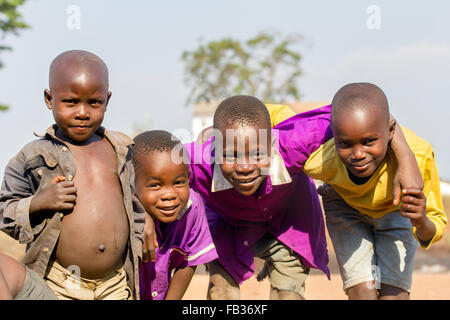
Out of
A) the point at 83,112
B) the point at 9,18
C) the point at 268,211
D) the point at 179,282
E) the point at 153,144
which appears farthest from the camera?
the point at 9,18

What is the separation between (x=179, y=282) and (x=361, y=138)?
139 cm

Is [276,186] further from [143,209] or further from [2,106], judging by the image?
[2,106]

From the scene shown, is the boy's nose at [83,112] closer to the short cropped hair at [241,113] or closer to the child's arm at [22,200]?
the child's arm at [22,200]

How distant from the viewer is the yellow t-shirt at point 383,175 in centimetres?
335

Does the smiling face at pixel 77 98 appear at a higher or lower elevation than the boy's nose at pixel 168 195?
higher

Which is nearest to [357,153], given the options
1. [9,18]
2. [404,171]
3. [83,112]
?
[404,171]

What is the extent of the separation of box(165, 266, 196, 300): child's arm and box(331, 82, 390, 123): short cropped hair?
1266 millimetres

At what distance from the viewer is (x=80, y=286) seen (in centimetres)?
293

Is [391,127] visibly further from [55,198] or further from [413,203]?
[55,198]

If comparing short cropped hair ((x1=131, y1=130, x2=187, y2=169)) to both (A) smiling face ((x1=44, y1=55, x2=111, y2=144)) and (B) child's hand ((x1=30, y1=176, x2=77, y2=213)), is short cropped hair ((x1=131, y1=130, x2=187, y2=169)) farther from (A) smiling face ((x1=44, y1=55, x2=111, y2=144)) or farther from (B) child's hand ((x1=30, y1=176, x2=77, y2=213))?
(B) child's hand ((x1=30, y1=176, x2=77, y2=213))

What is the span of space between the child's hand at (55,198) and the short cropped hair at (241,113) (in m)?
→ 0.99

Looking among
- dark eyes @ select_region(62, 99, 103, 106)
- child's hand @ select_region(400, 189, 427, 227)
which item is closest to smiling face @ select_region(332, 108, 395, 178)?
child's hand @ select_region(400, 189, 427, 227)

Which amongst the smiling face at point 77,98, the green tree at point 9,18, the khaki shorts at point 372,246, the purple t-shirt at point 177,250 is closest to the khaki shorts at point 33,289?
the smiling face at point 77,98

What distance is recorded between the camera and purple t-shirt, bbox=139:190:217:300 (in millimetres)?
3514
